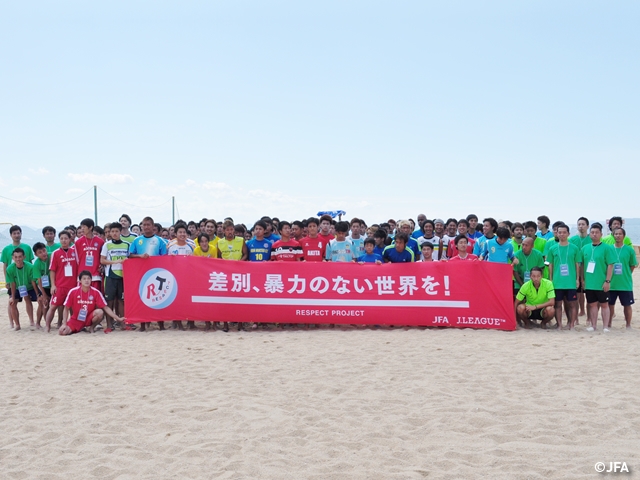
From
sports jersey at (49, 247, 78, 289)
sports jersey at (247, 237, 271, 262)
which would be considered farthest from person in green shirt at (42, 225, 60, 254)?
sports jersey at (247, 237, 271, 262)

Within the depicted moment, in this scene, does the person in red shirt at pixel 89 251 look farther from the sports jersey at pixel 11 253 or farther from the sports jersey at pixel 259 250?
the sports jersey at pixel 259 250

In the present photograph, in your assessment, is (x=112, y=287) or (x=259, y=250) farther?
(x=259, y=250)

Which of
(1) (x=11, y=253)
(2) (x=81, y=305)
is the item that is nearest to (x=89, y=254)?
(2) (x=81, y=305)

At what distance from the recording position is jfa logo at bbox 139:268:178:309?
8398 mm

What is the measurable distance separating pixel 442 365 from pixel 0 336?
6623 mm

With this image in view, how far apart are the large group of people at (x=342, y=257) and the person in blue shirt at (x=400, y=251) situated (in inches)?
0.6

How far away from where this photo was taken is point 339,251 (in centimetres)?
852

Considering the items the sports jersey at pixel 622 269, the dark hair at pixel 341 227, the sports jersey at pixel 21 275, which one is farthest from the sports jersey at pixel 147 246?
the sports jersey at pixel 622 269

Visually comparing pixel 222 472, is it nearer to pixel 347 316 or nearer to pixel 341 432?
pixel 341 432

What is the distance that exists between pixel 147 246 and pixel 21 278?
229 cm

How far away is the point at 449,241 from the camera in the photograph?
907cm

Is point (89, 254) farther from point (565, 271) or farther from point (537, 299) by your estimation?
point (565, 271)

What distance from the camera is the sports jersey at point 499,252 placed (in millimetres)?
8328

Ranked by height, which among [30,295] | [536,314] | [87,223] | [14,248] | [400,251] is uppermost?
[87,223]
